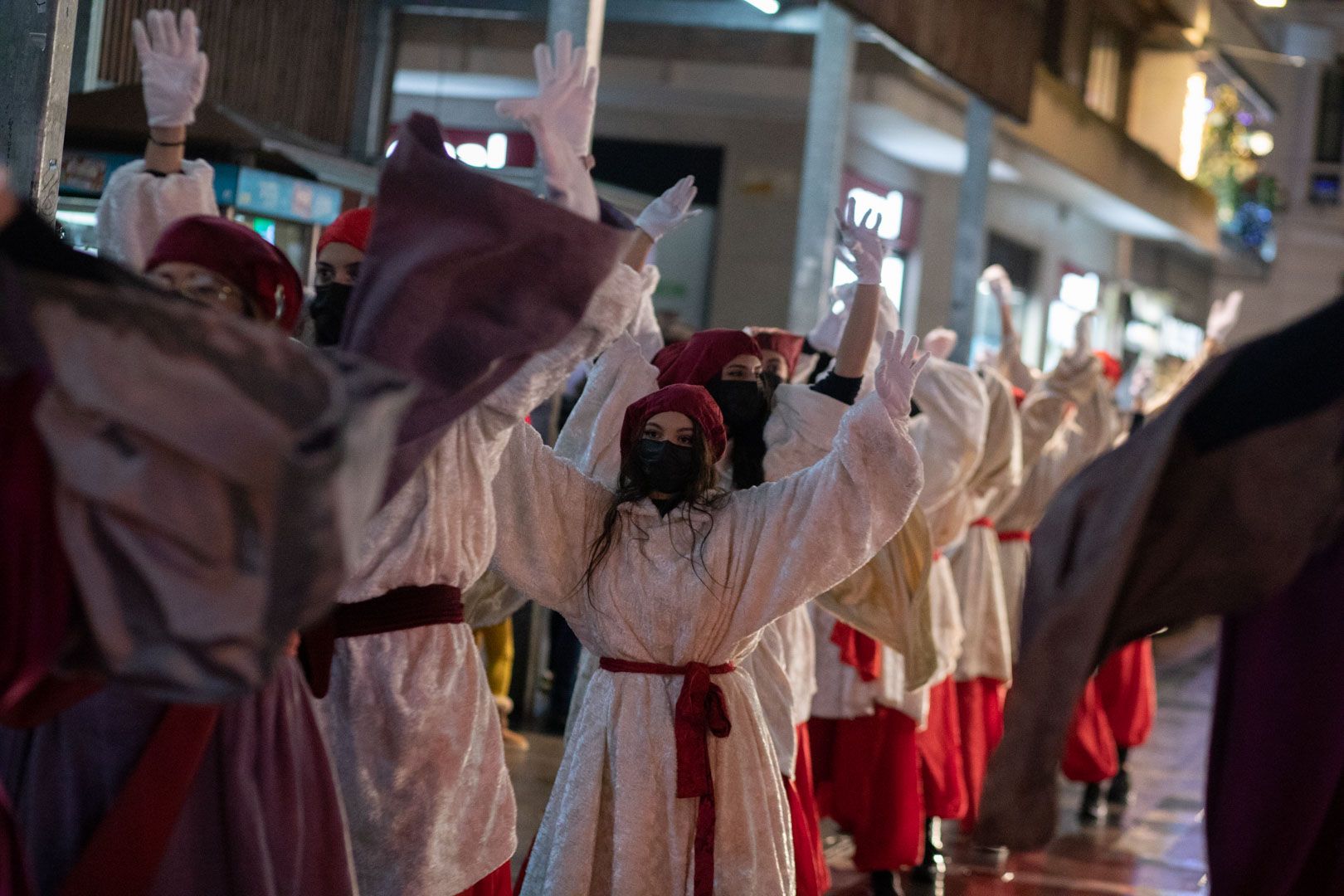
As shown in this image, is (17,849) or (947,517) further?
(947,517)

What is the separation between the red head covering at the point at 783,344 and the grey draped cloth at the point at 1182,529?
102 inches

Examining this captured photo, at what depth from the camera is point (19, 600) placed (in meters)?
2.28

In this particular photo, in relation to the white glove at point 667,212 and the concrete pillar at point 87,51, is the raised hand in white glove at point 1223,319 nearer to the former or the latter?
the white glove at point 667,212

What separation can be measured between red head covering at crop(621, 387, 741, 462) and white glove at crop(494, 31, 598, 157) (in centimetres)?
65

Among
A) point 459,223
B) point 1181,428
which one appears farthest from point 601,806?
point 1181,428

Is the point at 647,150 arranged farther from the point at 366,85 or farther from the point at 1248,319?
the point at 1248,319

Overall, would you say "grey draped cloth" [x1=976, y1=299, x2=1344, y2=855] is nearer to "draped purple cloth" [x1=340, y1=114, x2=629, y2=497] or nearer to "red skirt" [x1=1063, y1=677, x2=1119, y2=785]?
"draped purple cloth" [x1=340, y1=114, x2=629, y2=497]

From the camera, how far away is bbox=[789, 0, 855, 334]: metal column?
25.7 feet

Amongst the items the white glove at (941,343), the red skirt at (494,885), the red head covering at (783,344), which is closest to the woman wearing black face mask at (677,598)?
the red skirt at (494,885)

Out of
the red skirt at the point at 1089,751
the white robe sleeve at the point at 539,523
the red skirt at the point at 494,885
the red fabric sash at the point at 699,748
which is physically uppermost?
the white robe sleeve at the point at 539,523

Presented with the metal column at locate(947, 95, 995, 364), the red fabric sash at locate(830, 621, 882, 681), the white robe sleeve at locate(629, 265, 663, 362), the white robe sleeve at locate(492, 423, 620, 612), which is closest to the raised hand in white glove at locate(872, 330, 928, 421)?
the white robe sleeve at locate(492, 423, 620, 612)

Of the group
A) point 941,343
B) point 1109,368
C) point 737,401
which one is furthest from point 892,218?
point 737,401

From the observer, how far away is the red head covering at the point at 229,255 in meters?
3.01

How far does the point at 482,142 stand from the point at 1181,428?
26.5 ft
